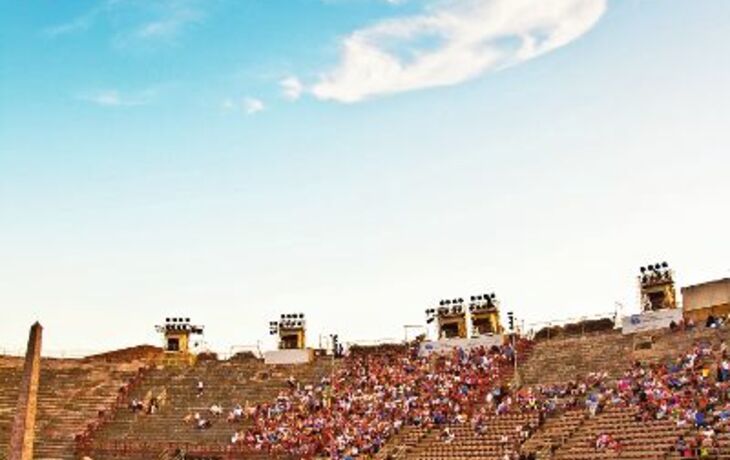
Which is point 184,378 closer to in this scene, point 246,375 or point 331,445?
point 246,375

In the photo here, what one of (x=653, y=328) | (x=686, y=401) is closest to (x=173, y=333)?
(x=653, y=328)

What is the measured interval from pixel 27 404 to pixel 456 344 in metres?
25.1

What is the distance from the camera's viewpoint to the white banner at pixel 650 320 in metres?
40.8

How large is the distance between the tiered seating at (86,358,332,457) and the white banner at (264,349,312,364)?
23.6 inches

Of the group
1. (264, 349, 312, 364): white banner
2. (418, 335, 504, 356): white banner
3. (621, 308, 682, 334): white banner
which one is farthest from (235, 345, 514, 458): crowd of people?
(621, 308, 682, 334): white banner

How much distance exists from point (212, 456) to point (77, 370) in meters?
15.1

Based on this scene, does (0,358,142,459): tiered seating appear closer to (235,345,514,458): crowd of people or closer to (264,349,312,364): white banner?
(264,349,312,364): white banner

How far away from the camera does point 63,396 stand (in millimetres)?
48562

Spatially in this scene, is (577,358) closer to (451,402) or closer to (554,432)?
(451,402)

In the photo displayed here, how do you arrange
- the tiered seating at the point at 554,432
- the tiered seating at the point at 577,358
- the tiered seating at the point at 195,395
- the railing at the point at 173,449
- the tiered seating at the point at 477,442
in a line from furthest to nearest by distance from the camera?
the tiered seating at the point at 195,395 < the railing at the point at 173,449 < the tiered seating at the point at 577,358 < the tiered seating at the point at 477,442 < the tiered seating at the point at 554,432

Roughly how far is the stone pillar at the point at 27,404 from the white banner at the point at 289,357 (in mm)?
20561

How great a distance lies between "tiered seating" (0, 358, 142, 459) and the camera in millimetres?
43844

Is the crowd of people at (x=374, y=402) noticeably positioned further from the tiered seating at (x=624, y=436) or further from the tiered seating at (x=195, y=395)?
the tiered seating at (x=624, y=436)

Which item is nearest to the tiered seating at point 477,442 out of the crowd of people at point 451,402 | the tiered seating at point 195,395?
the crowd of people at point 451,402
